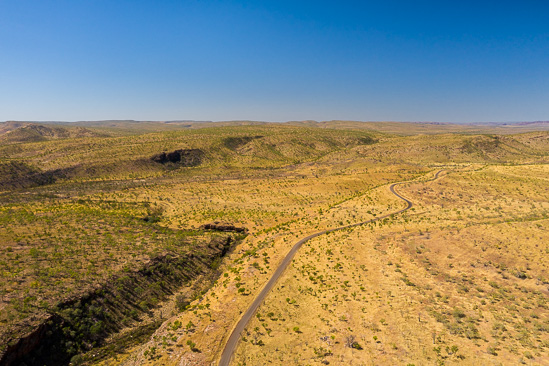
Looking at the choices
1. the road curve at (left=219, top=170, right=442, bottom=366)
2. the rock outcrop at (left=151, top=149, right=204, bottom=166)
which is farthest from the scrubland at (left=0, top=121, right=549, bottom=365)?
the rock outcrop at (left=151, top=149, right=204, bottom=166)

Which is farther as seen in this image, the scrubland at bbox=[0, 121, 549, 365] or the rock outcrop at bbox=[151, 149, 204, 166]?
the rock outcrop at bbox=[151, 149, 204, 166]

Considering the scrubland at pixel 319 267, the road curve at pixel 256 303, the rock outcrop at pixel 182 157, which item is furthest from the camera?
the rock outcrop at pixel 182 157

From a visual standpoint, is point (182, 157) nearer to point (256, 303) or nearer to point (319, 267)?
point (319, 267)

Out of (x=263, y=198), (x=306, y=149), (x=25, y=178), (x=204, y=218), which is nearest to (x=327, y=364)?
(x=204, y=218)

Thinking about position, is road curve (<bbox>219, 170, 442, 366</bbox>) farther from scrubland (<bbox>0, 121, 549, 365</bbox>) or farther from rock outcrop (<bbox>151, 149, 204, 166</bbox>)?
rock outcrop (<bbox>151, 149, 204, 166</bbox>)

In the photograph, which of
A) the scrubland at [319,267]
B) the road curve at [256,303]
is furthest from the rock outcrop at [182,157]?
the road curve at [256,303]

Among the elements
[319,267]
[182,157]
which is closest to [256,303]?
[319,267]

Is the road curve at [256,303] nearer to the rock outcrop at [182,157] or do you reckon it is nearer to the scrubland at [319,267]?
the scrubland at [319,267]

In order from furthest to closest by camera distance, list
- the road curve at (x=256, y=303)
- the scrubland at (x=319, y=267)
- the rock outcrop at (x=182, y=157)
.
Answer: the rock outcrop at (x=182, y=157), the road curve at (x=256, y=303), the scrubland at (x=319, y=267)
